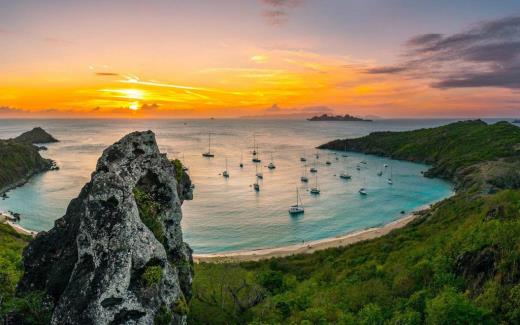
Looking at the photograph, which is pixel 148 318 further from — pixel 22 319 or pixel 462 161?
pixel 462 161

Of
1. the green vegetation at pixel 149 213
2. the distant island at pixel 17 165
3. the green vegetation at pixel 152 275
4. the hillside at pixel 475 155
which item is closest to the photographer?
the green vegetation at pixel 152 275

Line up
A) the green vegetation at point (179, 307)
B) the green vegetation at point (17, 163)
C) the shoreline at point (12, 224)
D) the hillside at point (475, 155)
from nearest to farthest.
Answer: the green vegetation at point (179, 307)
the shoreline at point (12, 224)
the hillside at point (475, 155)
the green vegetation at point (17, 163)

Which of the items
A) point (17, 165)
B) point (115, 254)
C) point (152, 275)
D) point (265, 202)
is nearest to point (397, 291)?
point (152, 275)

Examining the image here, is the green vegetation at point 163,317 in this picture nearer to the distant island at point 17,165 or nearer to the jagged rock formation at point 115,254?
the jagged rock formation at point 115,254

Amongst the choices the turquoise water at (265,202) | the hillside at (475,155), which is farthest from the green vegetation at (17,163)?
the hillside at (475,155)

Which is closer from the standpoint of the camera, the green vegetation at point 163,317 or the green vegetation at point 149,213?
the green vegetation at point 163,317

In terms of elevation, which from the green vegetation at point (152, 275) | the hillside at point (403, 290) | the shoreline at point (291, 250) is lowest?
the shoreline at point (291, 250)

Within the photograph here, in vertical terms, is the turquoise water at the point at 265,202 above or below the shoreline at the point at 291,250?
above
